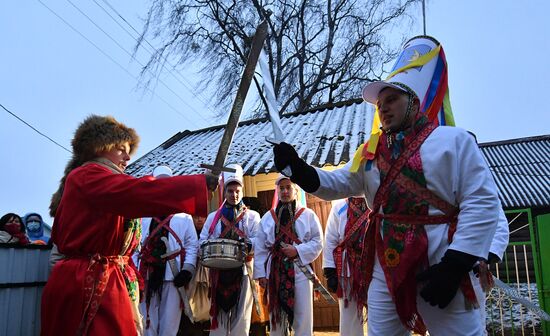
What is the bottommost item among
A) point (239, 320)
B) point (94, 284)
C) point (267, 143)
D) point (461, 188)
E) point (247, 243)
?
point (239, 320)

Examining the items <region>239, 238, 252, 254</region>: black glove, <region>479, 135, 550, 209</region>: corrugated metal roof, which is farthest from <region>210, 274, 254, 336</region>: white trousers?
<region>479, 135, 550, 209</region>: corrugated metal roof

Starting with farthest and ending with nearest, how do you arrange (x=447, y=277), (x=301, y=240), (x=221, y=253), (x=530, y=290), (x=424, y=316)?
(x=530, y=290) < (x=301, y=240) < (x=221, y=253) < (x=424, y=316) < (x=447, y=277)

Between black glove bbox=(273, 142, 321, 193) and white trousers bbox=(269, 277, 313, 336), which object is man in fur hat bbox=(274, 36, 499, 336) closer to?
black glove bbox=(273, 142, 321, 193)

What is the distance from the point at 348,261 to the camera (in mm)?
5348

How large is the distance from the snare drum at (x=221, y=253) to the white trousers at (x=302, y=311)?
76 cm

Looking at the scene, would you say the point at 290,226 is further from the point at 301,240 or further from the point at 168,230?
the point at 168,230

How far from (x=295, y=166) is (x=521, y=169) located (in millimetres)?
13026

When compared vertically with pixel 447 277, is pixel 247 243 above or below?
above

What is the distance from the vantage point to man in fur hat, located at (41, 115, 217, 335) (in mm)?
2631

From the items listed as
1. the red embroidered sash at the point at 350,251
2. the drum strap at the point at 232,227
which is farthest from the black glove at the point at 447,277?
the drum strap at the point at 232,227

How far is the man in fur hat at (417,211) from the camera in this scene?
2.37 meters

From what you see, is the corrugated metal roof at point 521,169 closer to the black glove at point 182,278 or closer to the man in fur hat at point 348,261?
the man in fur hat at point 348,261

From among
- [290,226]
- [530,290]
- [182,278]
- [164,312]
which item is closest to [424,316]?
[290,226]

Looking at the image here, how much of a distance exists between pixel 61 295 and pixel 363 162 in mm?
1949
